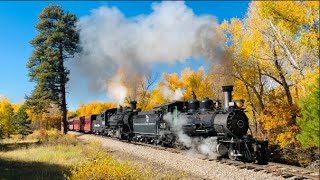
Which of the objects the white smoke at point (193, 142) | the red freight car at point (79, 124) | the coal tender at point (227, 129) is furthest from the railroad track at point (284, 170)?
the red freight car at point (79, 124)

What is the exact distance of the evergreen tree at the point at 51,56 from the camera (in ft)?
118

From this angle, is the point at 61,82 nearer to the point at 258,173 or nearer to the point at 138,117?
the point at 138,117

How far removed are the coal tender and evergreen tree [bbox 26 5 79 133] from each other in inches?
827

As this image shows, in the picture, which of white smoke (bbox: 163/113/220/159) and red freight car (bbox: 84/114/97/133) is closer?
white smoke (bbox: 163/113/220/159)

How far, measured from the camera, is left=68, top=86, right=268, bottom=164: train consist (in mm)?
16234

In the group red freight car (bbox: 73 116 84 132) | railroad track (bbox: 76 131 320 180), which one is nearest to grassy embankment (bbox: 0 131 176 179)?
railroad track (bbox: 76 131 320 180)

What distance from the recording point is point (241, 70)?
86.1ft

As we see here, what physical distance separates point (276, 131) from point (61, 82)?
951 inches

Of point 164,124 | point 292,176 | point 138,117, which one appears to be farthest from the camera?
point 138,117

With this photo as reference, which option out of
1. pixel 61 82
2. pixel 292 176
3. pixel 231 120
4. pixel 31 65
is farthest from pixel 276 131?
pixel 31 65

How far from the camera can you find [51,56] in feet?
119

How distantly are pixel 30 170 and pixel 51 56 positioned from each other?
2375cm

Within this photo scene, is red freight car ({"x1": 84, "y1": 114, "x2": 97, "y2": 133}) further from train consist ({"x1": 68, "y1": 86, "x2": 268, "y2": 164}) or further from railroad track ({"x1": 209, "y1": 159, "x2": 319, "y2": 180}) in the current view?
railroad track ({"x1": 209, "y1": 159, "x2": 319, "y2": 180})

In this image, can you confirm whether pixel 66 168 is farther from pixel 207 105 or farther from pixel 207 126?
pixel 207 105
